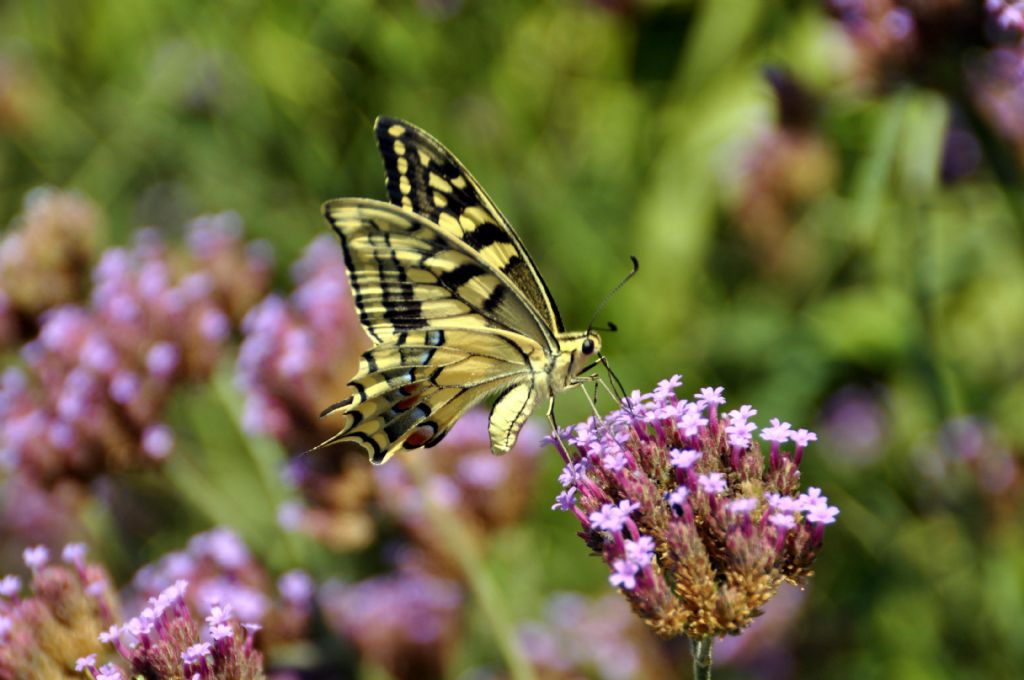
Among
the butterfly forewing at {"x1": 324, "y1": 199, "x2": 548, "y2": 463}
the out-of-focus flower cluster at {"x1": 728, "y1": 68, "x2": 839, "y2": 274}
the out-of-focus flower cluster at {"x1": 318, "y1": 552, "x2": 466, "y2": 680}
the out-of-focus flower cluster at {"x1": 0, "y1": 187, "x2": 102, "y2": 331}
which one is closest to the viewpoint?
the butterfly forewing at {"x1": 324, "y1": 199, "x2": 548, "y2": 463}

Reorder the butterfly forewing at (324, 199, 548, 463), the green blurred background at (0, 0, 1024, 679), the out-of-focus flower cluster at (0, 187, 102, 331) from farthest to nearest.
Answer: the out-of-focus flower cluster at (0, 187, 102, 331)
the green blurred background at (0, 0, 1024, 679)
the butterfly forewing at (324, 199, 548, 463)

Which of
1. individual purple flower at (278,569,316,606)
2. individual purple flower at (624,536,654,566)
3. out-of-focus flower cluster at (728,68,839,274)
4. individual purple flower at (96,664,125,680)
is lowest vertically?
individual purple flower at (96,664,125,680)

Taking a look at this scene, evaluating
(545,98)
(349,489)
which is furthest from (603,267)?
(349,489)

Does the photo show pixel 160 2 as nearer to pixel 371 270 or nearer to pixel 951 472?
pixel 371 270

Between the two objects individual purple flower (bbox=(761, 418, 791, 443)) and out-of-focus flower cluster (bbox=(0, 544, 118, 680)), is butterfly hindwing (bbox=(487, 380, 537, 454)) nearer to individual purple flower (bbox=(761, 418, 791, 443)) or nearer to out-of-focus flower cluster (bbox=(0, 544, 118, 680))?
individual purple flower (bbox=(761, 418, 791, 443))

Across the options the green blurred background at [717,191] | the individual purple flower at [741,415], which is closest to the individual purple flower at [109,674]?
the individual purple flower at [741,415]

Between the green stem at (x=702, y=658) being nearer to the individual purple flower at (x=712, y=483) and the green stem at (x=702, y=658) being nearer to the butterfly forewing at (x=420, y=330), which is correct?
the individual purple flower at (x=712, y=483)

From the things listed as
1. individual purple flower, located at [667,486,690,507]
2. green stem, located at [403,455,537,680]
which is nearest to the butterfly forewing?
green stem, located at [403,455,537,680]
